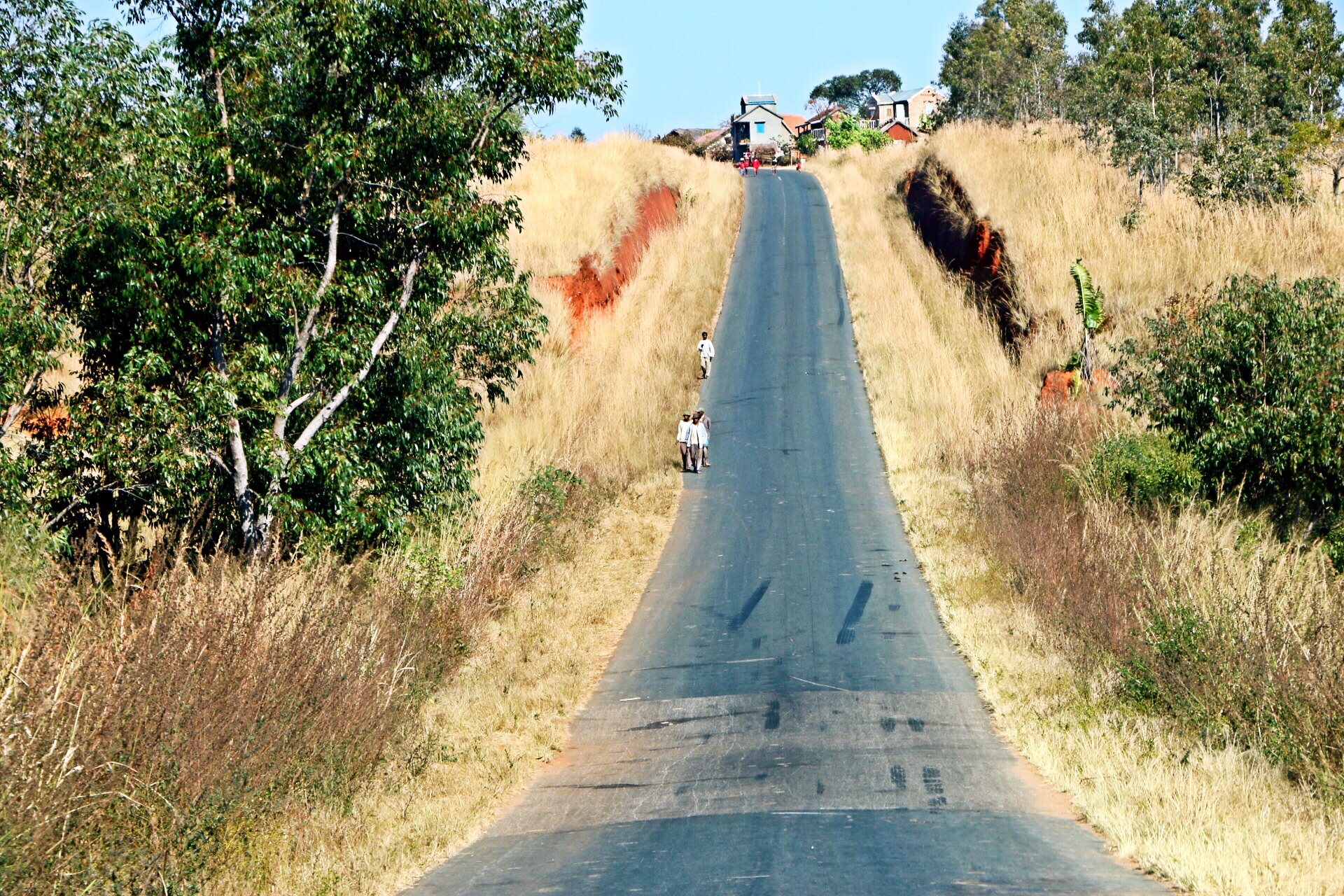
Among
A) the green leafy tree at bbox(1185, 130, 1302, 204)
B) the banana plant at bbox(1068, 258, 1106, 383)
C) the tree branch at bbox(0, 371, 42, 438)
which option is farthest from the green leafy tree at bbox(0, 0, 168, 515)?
the green leafy tree at bbox(1185, 130, 1302, 204)

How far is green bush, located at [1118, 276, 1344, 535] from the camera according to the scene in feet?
45.7

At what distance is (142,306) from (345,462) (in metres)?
2.55

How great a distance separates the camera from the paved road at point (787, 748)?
24.7ft

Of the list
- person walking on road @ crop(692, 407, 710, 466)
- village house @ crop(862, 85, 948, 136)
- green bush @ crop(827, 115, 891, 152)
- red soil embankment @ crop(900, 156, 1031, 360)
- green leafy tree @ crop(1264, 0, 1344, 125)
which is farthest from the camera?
village house @ crop(862, 85, 948, 136)

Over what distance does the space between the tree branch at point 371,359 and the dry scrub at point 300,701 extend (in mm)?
1612

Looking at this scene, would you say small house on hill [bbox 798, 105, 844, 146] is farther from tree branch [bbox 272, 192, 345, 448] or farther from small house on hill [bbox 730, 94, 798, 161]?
→ tree branch [bbox 272, 192, 345, 448]

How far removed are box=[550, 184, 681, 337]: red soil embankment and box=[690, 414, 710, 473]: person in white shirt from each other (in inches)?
351

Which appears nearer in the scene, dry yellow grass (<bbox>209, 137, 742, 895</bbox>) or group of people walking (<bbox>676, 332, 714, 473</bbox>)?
dry yellow grass (<bbox>209, 137, 742, 895</bbox>)

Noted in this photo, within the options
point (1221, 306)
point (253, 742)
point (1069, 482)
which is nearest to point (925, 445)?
point (1069, 482)

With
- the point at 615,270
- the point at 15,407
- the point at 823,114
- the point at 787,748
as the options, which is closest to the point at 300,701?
the point at 787,748

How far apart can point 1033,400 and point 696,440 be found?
7.02 m

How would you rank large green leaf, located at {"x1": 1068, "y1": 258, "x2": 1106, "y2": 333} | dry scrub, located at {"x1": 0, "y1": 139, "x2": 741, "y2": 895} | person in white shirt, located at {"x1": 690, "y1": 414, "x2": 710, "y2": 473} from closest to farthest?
dry scrub, located at {"x1": 0, "y1": 139, "x2": 741, "y2": 895} → person in white shirt, located at {"x1": 690, "y1": 414, "x2": 710, "y2": 473} → large green leaf, located at {"x1": 1068, "y1": 258, "x2": 1106, "y2": 333}

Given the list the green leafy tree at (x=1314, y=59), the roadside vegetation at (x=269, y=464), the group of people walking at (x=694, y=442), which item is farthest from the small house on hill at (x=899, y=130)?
the roadside vegetation at (x=269, y=464)

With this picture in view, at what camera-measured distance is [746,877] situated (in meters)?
7.33
